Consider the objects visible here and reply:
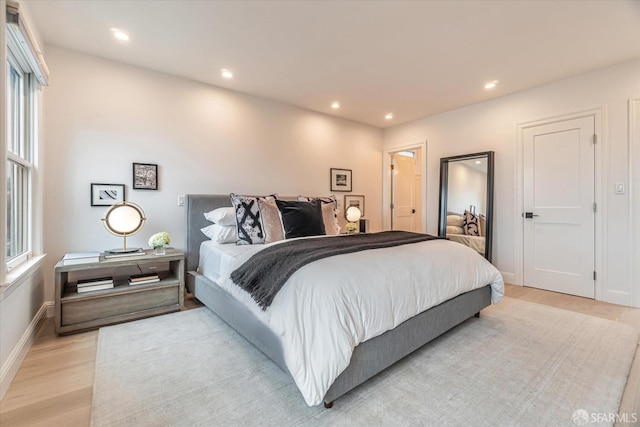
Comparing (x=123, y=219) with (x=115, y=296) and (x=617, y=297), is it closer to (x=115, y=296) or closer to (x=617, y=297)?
(x=115, y=296)

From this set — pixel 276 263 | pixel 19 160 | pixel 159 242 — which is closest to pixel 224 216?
pixel 159 242

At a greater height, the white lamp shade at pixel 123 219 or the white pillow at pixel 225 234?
the white lamp shade at pixel 123 219

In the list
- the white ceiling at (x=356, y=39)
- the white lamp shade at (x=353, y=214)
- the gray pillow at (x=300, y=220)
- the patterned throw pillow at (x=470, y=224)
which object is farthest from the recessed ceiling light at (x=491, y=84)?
the gray pillow at (x=300, y=220)

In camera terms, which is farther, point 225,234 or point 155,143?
point 155,143

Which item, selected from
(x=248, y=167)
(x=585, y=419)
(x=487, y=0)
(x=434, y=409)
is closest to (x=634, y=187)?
(x=487, y=0)

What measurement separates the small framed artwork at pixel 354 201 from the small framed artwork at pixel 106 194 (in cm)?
322

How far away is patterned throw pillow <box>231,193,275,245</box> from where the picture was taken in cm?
286

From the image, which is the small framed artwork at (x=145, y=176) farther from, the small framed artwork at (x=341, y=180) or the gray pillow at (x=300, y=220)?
the small framed artwork at (x=341, y=180)

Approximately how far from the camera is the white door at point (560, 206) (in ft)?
10.6

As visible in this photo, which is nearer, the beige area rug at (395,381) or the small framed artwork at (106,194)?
the beige area rug at (395,381)

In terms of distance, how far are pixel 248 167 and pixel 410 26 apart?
2.45 meters

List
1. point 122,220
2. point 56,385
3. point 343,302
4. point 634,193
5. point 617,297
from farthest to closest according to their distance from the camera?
1. point 617,297
2. point 634,193
3. point 122,220
4. point 56,385
5. point 343,302

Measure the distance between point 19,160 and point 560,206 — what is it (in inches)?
210

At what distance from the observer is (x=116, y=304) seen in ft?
8.09
